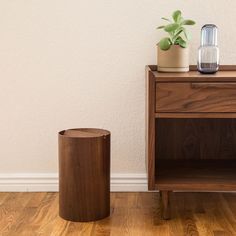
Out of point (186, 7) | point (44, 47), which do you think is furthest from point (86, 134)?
point (186, 7)

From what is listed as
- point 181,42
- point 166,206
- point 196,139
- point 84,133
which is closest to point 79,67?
point 84,133

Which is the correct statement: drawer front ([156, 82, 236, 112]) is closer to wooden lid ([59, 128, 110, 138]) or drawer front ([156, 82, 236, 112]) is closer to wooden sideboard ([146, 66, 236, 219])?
wooden sideboard ([146, 66, 236, 219])

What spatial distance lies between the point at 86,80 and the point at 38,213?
0.59 meters

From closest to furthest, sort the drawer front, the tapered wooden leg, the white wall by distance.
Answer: the drawer front < the tapered wooden leg < the white wall

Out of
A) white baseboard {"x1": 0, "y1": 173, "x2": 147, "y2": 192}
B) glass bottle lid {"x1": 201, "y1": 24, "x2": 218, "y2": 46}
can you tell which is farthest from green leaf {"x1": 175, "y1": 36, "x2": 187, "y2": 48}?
white baseboard {"x1": 0, "y1": 173, "x2": 147, "y2": 192}

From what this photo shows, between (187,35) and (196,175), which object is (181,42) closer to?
(187,35)

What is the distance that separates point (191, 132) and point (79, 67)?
544 mm

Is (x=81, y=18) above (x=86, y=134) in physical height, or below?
above

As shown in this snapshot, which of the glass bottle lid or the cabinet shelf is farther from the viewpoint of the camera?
the glass bottle lid

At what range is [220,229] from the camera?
170 centimetres

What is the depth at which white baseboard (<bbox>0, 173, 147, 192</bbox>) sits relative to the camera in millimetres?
2129

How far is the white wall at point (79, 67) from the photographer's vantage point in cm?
203

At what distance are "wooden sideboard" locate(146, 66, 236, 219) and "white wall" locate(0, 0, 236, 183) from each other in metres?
0.13

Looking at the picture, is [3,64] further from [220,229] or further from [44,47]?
[220,229]
